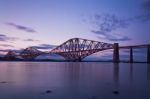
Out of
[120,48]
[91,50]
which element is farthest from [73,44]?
[120,48]

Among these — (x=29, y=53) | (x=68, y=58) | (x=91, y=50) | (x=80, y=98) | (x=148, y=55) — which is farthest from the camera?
(x=29, y=53)

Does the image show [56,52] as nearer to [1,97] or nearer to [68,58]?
[68,58]

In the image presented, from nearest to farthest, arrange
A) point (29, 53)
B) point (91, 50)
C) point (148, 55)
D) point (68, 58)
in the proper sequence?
point (148, 55), point (91, 50), point (68, 58), point (29, 53)

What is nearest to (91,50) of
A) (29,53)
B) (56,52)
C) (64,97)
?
(56,52)

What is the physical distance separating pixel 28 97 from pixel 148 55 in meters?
86.3

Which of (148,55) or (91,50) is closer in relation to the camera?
(148,55)

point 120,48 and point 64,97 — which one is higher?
point 120,48

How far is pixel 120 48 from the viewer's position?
326ft

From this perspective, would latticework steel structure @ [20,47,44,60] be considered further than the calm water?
Yes

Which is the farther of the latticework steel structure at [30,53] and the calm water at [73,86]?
the latticework steel structure at [30,53]

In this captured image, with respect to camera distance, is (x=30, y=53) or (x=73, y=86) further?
(x=30, y=53)

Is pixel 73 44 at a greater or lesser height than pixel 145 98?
greater

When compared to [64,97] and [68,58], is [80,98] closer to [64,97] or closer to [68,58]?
[64,97]

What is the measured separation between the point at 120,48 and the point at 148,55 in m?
12.2
